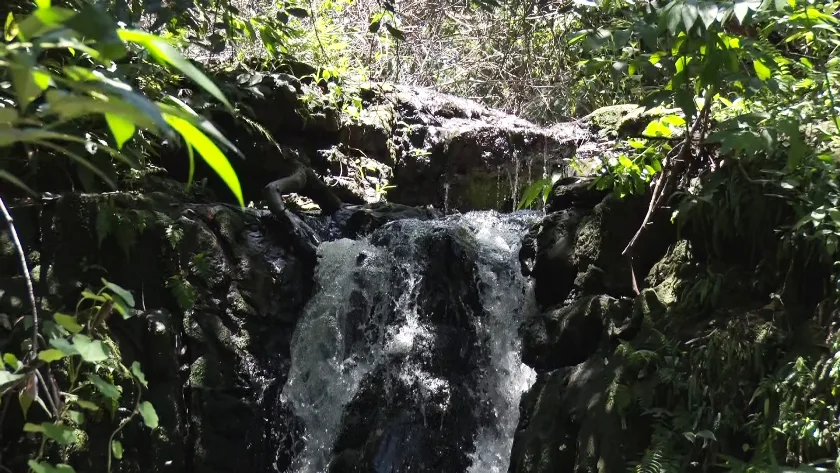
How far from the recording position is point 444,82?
12227 millimetres

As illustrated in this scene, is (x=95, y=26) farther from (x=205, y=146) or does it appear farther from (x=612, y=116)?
(x=612, y=116)

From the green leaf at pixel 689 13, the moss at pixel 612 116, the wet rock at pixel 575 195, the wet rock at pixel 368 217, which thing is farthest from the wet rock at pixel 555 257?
the green leaf at pixel 689 13

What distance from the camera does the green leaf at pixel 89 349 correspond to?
119cm

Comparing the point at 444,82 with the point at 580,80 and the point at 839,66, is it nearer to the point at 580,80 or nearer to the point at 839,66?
the point at 580,80

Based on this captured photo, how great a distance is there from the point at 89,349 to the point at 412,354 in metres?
4.87

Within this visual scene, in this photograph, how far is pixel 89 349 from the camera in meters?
1.21

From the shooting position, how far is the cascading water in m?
5.38

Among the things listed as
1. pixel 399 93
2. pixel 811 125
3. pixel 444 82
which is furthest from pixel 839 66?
pixel 444 82

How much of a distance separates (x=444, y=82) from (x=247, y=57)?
173 inches

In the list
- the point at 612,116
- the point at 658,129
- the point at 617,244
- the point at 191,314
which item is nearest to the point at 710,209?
the point at 658,129

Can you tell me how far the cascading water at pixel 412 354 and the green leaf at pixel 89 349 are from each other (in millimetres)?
4076

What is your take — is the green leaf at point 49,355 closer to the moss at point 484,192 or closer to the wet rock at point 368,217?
the wet rock at point 368,217

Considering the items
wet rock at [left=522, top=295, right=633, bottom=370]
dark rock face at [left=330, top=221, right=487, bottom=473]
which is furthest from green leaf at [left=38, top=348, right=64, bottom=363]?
dark rock face at [left=330, top=221, right=487, bottom=473]

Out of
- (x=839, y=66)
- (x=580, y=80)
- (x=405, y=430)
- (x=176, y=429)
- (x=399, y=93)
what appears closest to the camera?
(x=839, y=66)
